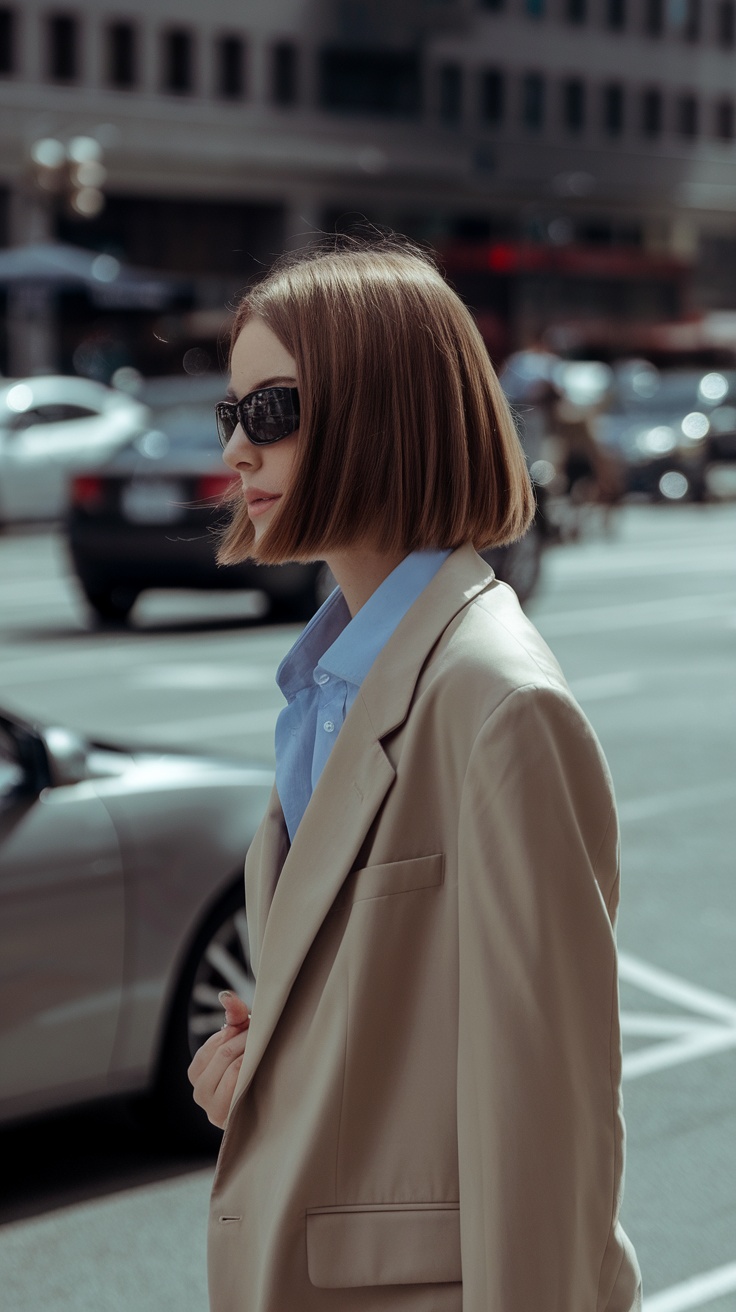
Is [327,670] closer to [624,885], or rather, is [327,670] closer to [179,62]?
[624,885]

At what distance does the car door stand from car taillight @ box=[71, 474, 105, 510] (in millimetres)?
10400

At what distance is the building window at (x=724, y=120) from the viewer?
7100 centimetres

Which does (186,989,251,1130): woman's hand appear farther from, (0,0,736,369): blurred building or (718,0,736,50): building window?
(718,0,736,50): building window

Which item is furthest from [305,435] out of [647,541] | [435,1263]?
[647,541]

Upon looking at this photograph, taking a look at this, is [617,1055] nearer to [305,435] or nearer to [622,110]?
[305,435]

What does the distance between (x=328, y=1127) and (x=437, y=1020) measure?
0.13m

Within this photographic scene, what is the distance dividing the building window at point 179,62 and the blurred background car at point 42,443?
3216cm

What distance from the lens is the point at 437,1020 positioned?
1.58 m

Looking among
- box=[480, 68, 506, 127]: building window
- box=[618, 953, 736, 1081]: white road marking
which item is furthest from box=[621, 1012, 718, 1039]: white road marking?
box=[480, 68, 506, 127]: building window

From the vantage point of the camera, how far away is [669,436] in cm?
2780

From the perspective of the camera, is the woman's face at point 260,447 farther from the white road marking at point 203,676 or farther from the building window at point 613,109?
the building window at point 613,109

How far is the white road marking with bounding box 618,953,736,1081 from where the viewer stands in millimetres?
4859

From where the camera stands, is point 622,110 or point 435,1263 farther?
point 622,110

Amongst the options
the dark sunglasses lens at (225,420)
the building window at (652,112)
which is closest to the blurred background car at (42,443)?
the dark sunglasses lens at (225,420)
